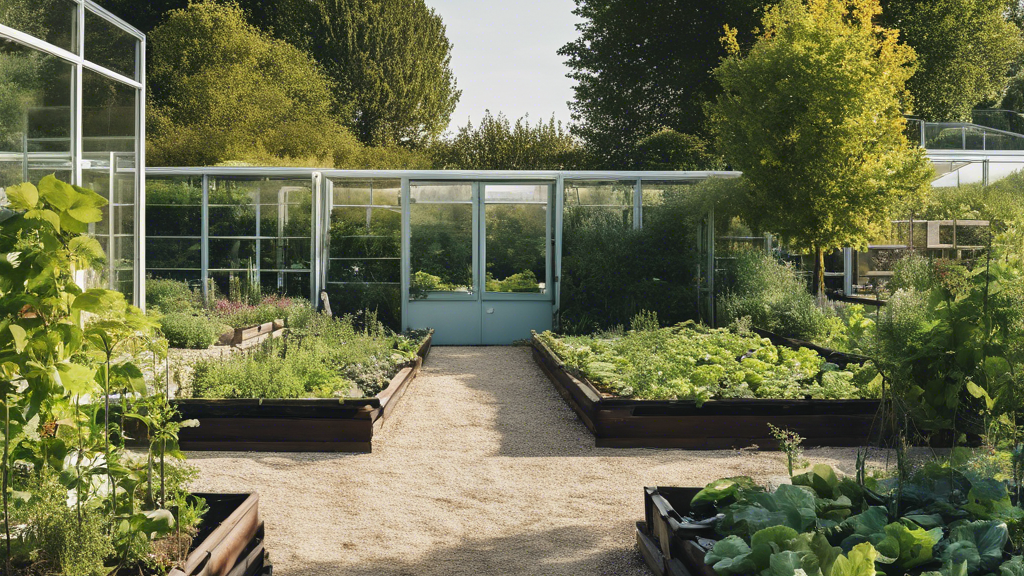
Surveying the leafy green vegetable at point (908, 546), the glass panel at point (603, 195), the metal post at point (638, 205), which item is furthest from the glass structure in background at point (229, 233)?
the leafy green vegetable at point (908, 546)

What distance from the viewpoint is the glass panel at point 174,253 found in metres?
13.0

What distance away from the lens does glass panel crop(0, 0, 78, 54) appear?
15.5ft

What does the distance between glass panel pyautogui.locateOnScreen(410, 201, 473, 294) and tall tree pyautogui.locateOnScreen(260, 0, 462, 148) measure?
690 inches

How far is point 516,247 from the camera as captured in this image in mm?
12977

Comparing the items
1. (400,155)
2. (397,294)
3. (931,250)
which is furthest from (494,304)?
(400,155)

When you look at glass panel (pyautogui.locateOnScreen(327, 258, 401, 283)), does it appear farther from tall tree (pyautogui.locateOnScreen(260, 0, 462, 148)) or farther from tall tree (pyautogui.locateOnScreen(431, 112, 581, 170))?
tall tree (pyautogui.locateOnScreen(260, 0, 462, 148))

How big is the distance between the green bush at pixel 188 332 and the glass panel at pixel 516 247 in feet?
13.6

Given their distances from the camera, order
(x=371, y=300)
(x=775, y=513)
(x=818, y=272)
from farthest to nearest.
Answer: (x=371, y=300), (x=818, y=272), (x=775, y=513)

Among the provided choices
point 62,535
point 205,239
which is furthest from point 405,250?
point 62,535

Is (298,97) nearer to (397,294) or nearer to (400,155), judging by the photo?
(400,155)

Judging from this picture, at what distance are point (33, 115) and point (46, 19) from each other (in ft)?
1.94

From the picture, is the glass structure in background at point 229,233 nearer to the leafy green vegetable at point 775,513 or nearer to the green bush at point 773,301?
the green bush at point 773,301

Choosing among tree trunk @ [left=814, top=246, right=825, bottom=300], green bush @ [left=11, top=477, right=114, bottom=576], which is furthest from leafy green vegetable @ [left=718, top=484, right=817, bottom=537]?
tree trunk @ [left=814, top=246, right=825, bottom=300]

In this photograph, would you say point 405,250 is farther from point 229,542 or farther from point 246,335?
point 229,542
